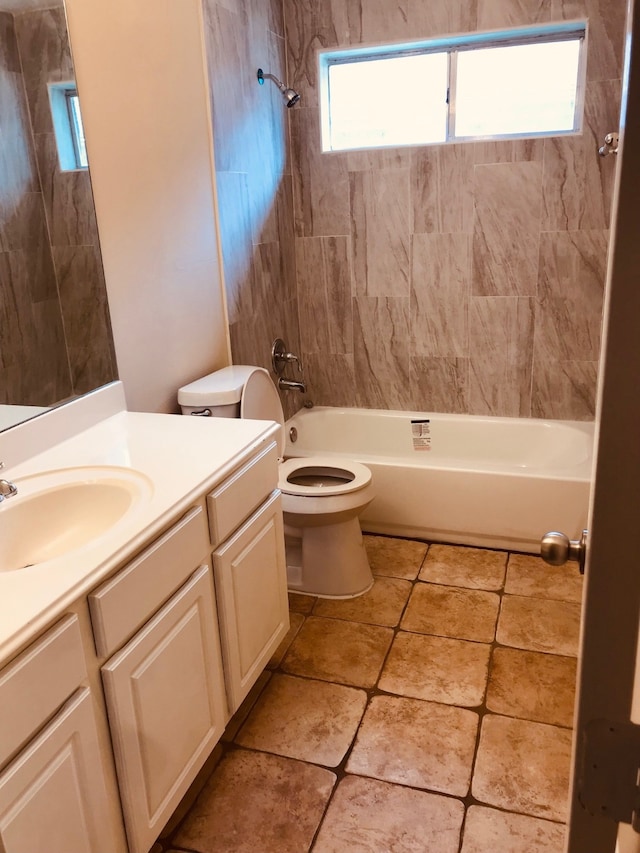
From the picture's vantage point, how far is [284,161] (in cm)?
329

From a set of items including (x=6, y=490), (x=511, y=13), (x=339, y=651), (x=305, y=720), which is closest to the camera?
(x=6, y=490)

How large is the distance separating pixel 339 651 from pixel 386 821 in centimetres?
67

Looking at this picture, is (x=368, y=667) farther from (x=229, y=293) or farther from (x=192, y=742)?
(x=229, y=293)

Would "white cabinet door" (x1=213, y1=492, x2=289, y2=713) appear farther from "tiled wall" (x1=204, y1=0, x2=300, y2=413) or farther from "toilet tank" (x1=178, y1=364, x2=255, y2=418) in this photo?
"tiled wall" (x1=204, y1=0, x2=300, y2=413)

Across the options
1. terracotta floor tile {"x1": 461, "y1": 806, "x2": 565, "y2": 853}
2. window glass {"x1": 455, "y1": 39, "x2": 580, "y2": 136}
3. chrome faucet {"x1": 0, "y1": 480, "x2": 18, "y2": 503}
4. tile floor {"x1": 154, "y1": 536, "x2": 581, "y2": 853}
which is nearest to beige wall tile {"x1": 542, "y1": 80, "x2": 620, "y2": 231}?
window glass {"x1": 455, "y1": 39, "x2": 580, "y2": 136}

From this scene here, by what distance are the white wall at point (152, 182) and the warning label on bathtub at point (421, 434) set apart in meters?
1.23

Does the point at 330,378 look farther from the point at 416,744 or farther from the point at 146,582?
the point at 146,582

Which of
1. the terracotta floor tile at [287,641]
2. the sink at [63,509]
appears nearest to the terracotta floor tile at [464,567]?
the terracotta floor tile at [287,641]

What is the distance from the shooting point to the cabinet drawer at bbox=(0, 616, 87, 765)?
101 cm

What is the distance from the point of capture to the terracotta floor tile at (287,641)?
7.34 ft

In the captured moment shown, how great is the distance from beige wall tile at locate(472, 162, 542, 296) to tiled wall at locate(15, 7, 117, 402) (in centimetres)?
189

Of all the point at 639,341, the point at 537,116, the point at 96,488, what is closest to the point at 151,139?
the point at 96,488

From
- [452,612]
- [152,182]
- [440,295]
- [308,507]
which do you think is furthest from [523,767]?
[440,295]

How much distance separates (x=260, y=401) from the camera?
8.27 feet
